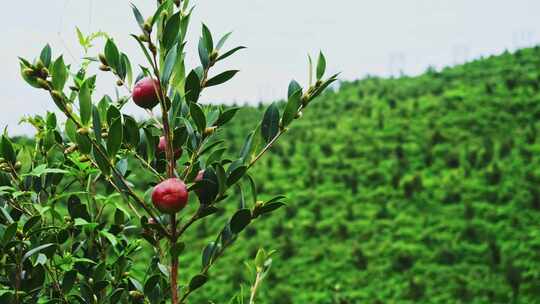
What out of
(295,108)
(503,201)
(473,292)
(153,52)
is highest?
(153,52)

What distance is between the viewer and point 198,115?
121cm

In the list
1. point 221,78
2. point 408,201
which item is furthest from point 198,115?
point 408,201

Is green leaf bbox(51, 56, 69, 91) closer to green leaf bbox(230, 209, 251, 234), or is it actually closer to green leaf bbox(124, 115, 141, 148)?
green leaf bbox(124, 115, 141, 148)

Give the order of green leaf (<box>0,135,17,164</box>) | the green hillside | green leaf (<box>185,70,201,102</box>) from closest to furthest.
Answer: green leaf (<box>185,70,201,102</box>)
green leaf (<box>0,135,17,164</box>)
the green hillside

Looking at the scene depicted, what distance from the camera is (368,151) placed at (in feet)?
28.0

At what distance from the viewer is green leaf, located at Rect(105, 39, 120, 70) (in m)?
1.26

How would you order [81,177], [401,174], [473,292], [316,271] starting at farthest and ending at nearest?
[401,174], [316,271], [473,292], [81,177]

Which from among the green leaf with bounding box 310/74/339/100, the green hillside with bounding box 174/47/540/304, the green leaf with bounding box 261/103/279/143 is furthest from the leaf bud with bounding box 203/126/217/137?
the green hillside with bounding box 174/47/540/304

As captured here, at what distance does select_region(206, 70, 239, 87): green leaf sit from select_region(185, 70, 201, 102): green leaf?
6 centimetres

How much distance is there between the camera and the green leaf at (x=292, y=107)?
1.26m

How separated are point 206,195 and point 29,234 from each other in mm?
414

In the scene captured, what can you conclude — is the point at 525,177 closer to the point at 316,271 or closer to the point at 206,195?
the point at 316,271

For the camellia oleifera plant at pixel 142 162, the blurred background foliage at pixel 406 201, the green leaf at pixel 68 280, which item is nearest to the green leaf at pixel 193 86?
the camellia oleifera plant at pixel 142 162

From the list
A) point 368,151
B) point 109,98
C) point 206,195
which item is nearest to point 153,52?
point 206,195
